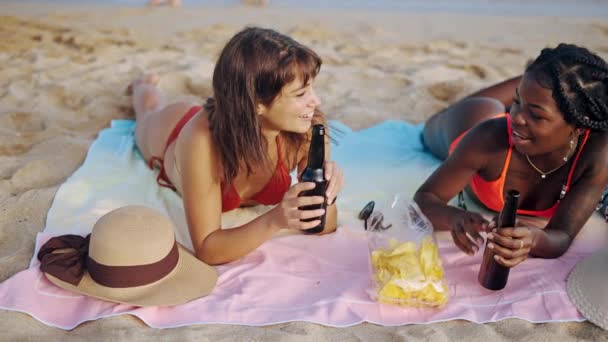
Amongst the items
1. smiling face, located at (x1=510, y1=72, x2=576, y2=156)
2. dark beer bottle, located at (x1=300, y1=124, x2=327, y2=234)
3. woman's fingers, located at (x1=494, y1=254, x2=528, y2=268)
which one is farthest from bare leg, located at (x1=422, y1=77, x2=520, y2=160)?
dark beer bottle, located at (x1=300, y1=124, x2=327, y2=234)

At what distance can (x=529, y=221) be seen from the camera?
9.66ft

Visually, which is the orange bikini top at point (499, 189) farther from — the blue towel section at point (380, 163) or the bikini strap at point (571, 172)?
the blue towel section at point (380, 163)

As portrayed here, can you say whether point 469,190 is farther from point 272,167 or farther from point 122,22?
point 122,22

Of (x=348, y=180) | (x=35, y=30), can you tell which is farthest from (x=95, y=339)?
(x=35, y=30)

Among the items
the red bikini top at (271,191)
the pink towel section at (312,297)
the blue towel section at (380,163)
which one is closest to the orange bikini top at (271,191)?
the red bikini top at (271,191)

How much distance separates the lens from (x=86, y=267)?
227cm

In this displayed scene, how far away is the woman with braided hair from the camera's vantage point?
7.53ft

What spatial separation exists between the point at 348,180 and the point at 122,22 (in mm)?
4594

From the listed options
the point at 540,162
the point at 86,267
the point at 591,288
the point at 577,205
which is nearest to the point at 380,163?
the point at 540,162

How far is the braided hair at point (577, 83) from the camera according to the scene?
7.48ft

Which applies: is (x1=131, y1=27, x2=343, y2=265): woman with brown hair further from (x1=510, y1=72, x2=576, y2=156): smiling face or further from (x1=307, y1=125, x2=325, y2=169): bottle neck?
(x1=510, y1=72, x2=576, y2=156): smiling face

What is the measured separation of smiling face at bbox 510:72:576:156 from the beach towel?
558mm

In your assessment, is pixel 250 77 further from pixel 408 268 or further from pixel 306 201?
pixel 408 268

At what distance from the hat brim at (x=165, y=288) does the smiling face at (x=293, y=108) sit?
68 cm
